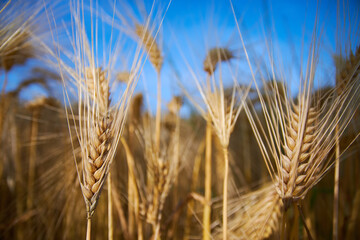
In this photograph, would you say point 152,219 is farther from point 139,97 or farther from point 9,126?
point 9,126

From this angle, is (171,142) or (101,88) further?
(171,142)

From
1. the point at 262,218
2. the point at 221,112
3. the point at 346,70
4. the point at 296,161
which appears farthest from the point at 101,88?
the point at 346,70

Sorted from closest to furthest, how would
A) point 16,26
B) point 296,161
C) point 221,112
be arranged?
point 296,161 → point 221,112 → point 16,26

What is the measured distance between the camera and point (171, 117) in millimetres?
1335

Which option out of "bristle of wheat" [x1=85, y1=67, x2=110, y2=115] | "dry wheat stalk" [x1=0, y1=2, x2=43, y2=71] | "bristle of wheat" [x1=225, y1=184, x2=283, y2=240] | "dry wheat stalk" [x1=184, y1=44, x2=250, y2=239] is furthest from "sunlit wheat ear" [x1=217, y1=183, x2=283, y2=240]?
"dry wheat stalk" [x1=0, y1=2, x2=43, y2=71]

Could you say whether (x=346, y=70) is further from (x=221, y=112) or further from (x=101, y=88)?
(x=101, y=88)

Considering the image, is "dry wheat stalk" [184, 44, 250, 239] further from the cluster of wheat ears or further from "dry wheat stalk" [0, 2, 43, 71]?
"dry wheat stalk" [0, 2, 43, 71]

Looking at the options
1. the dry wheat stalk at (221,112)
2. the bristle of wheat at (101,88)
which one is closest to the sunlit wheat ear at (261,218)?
the dry wheat stalk at (221,112)

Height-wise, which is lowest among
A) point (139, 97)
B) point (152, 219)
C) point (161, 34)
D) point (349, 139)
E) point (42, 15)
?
point (152, 219)

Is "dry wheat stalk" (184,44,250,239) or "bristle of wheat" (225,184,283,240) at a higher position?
"dry wheat stalk" (184,44,250,239)

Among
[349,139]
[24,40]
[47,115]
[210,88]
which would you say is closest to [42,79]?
[47,115]

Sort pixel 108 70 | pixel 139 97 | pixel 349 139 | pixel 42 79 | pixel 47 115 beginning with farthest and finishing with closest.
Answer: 1. pixel 47 115
2. pixel 42 79
3. pixel 139 97
4. pixel 349 139
5. pixel 108 70

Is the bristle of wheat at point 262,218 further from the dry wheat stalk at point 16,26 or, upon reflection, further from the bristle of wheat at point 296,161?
the dry wheat stalk at point 16,26

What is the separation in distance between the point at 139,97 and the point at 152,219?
2.18 feet
